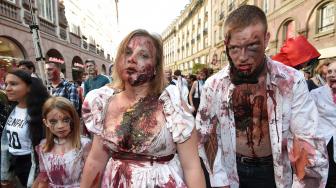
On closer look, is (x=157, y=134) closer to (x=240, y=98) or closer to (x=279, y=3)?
(x=240, y=98)

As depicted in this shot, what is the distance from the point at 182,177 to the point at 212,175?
490 millimetres

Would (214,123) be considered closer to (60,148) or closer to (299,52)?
(60,148)

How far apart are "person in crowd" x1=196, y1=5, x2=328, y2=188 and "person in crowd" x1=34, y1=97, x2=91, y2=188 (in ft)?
4.21

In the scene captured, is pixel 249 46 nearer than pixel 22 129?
Yes

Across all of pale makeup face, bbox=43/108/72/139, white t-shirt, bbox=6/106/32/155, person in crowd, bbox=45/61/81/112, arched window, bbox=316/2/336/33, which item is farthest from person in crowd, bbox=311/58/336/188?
arched window, bbox=316/2/336/33

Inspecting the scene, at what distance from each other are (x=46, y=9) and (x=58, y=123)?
14.4 m

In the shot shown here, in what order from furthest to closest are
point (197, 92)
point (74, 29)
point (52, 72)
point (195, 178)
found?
point (74, 29) < point (197, 92) < point (52, 72) < point (195, 178)

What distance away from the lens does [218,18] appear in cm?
3409

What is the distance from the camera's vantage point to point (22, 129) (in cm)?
284

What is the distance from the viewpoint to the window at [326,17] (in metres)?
12.1

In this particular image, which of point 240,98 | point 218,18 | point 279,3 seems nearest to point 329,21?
point 279,3

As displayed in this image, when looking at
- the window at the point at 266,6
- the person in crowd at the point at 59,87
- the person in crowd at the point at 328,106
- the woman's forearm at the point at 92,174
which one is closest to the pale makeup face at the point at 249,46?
the woman's forearm at the point at 92,174

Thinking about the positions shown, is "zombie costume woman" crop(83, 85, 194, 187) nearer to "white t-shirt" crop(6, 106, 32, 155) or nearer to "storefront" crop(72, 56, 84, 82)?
"white t-shirt" crop(6, 106, 32, 155)

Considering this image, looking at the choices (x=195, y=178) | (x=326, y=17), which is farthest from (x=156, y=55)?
(x=326, y=17)
